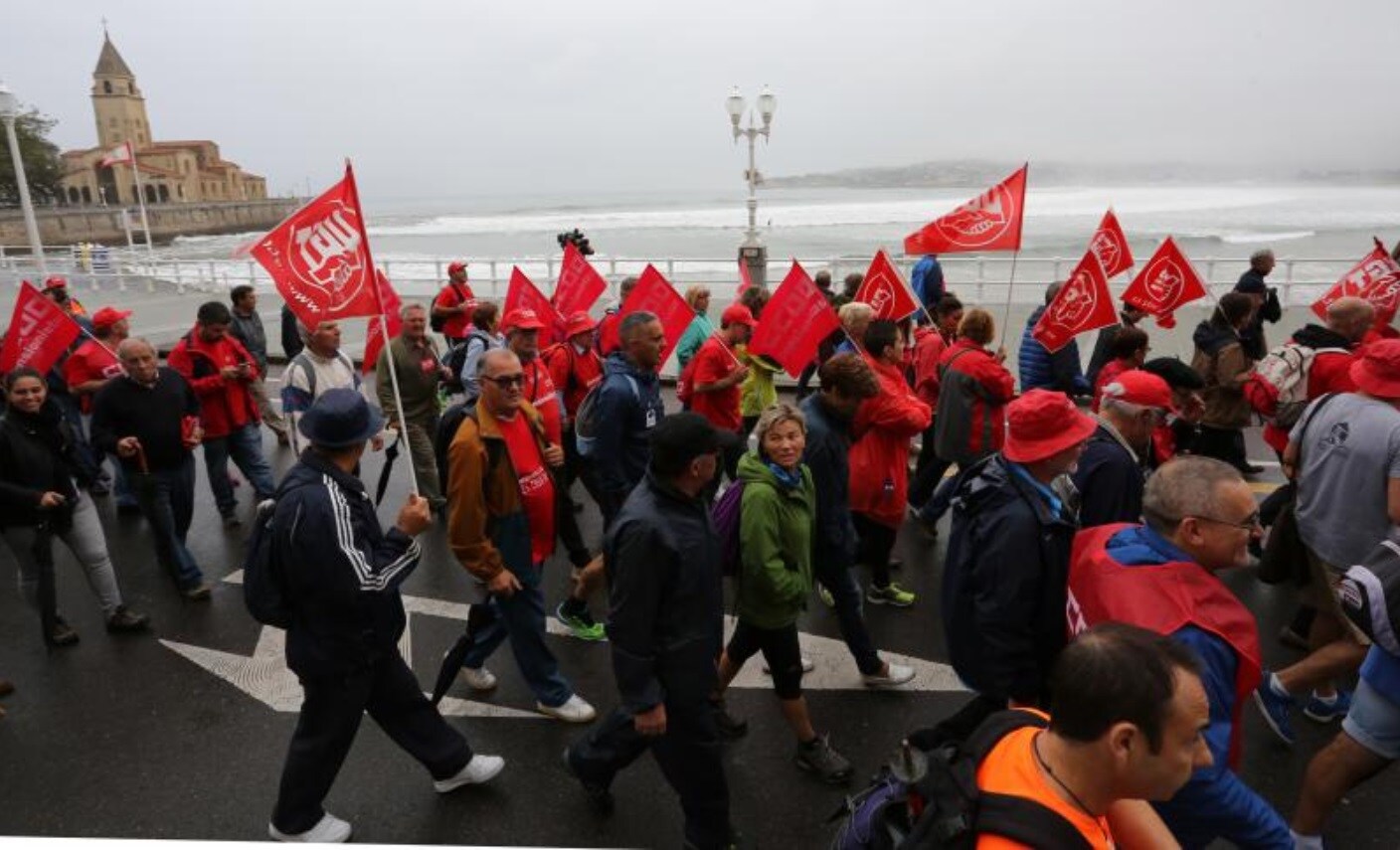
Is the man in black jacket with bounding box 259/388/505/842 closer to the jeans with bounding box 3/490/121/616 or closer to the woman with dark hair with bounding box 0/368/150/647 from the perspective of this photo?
the woman with dark hair with bounding box 0/368/150/647

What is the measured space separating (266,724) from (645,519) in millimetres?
2548

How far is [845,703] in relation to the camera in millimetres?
4047

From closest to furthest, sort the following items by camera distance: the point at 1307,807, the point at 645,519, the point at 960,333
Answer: the point at 645,519
the point at 1307,807
the point at 960,333

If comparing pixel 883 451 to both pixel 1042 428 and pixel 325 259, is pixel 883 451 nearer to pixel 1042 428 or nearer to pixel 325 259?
pixel 1042 428

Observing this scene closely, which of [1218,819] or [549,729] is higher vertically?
[1218,819]

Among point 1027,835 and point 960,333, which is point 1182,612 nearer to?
point 1027,835

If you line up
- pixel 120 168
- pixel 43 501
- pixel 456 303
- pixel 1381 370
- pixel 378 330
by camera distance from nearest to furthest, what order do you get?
pixel 1381 370 → pixel 43 501 → pixel 378 330 → pixel 456 303 → pixel 120 168

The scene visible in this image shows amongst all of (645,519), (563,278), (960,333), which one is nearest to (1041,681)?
(645,519)

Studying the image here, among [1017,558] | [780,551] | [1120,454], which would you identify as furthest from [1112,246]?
[1017,558]

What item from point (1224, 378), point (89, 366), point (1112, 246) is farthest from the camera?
point (1112, 246)

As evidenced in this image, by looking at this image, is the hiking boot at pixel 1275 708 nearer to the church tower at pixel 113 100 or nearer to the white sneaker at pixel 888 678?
the white sneaker at pixel 888 678

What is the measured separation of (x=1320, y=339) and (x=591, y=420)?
14.0 ft

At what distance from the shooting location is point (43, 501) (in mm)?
4324

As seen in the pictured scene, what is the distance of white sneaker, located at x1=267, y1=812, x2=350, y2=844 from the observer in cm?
312
